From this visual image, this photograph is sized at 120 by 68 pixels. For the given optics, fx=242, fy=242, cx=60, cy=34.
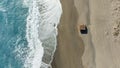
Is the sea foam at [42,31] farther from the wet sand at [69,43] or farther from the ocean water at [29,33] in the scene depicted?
the wet sand at [69,43]

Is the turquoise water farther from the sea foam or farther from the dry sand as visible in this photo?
the dry sand

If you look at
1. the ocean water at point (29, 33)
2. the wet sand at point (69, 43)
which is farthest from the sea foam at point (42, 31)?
the wet sand at point (69, 43)

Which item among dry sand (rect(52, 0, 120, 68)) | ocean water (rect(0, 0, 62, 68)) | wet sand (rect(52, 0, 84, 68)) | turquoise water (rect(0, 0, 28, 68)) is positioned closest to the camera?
dry sand (rect(52, 0, 120, 68))

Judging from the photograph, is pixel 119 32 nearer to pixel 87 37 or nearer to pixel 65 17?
pixel 87 37

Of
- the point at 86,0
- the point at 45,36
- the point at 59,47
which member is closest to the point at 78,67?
the point at 59,47

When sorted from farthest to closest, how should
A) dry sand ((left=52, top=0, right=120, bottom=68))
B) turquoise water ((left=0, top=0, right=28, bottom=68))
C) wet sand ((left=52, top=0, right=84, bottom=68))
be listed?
turquoise water ((left=0, top=0, right=28, bottom=68)), wet sand ((left=52, top=0, right=84, bottom=68)), dry sand ((left=52, top=0, right=120, bottom=68))

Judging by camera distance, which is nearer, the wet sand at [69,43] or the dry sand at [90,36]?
the dry sand at [90,36]

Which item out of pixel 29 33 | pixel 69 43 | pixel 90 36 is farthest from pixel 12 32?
pixel 90 36

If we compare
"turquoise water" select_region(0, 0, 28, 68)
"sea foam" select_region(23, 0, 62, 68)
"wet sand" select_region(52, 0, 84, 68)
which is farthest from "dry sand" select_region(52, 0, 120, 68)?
"turquoise water" select_region(0, 0, 28, 68)
